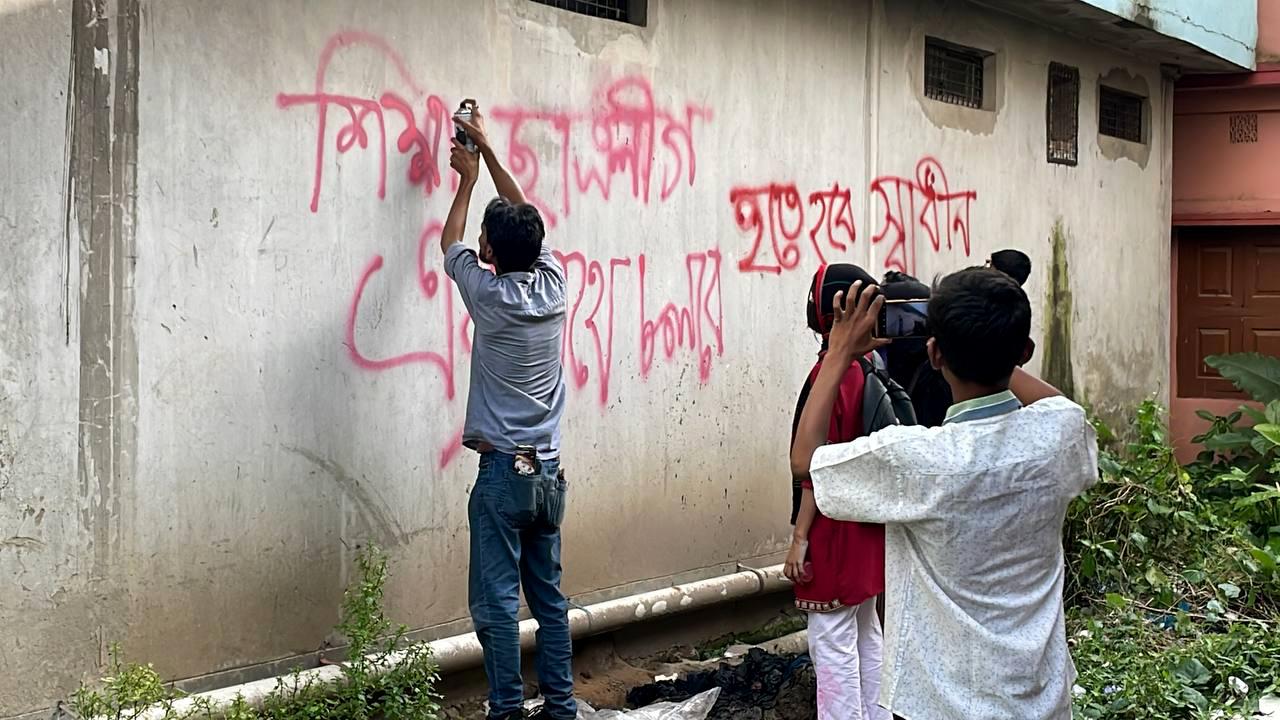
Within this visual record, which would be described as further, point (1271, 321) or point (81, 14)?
point (1271, 321)

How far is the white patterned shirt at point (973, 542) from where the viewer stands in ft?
8.92

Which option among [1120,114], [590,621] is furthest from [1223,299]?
[590,621]

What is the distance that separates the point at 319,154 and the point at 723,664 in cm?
273

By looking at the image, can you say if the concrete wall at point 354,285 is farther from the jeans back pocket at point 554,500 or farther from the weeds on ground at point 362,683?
the jeans back pocket at point 554,500

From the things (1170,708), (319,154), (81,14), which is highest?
(81,14)

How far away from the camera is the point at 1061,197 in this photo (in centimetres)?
976

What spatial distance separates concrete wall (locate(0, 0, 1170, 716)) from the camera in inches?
165

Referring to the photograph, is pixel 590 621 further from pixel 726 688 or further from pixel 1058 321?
pixel 1058 321

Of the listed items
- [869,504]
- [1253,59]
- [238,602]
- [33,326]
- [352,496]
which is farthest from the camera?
[1253,59]

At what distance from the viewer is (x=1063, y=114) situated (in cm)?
989

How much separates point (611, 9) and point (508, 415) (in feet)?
7.43

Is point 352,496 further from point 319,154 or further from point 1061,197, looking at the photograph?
point 1061,197

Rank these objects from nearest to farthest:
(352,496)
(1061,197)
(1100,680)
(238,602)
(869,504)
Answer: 1. (869,504)
2. (238,602)
3. (352,496)
4. (1100,680)
5. (1061,197)

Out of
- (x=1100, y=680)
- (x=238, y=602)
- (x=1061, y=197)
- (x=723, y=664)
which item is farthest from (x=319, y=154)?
(x=1061, y=197)
